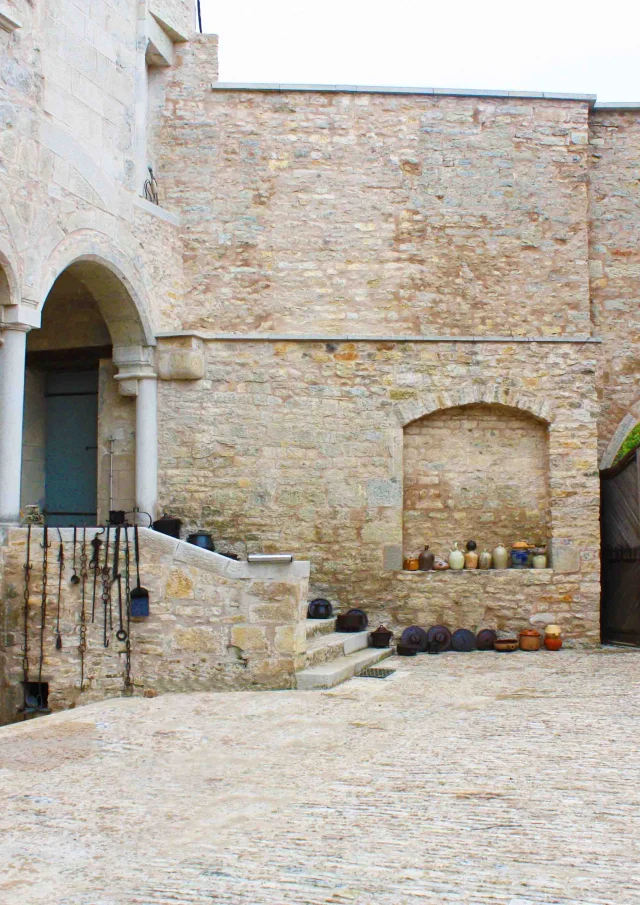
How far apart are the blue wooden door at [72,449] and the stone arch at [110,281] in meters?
0.90

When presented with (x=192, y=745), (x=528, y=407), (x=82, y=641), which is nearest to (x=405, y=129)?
(x=528, y=407)

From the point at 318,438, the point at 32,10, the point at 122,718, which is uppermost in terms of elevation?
the point at 32,10

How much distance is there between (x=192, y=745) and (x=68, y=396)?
17.6 feet

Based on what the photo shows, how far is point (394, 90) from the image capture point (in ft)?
29.9

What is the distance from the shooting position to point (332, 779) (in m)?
3.94

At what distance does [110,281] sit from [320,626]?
3.75m

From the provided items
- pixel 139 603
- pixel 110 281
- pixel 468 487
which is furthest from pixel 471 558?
pixel 110 281

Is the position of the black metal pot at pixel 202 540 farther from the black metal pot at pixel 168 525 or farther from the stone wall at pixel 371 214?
the stone wall at pixel 371 214

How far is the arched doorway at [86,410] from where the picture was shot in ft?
27.8

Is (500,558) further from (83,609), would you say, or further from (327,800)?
(327,800)

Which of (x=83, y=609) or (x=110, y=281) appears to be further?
(x=110, y=281)

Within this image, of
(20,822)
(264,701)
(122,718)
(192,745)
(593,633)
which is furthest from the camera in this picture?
(593,633)

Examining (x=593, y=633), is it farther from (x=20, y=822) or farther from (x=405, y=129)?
(x=20, y=822)

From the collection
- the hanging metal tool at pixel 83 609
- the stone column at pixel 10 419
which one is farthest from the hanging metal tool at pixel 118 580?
the stone column at pixel 10 419
